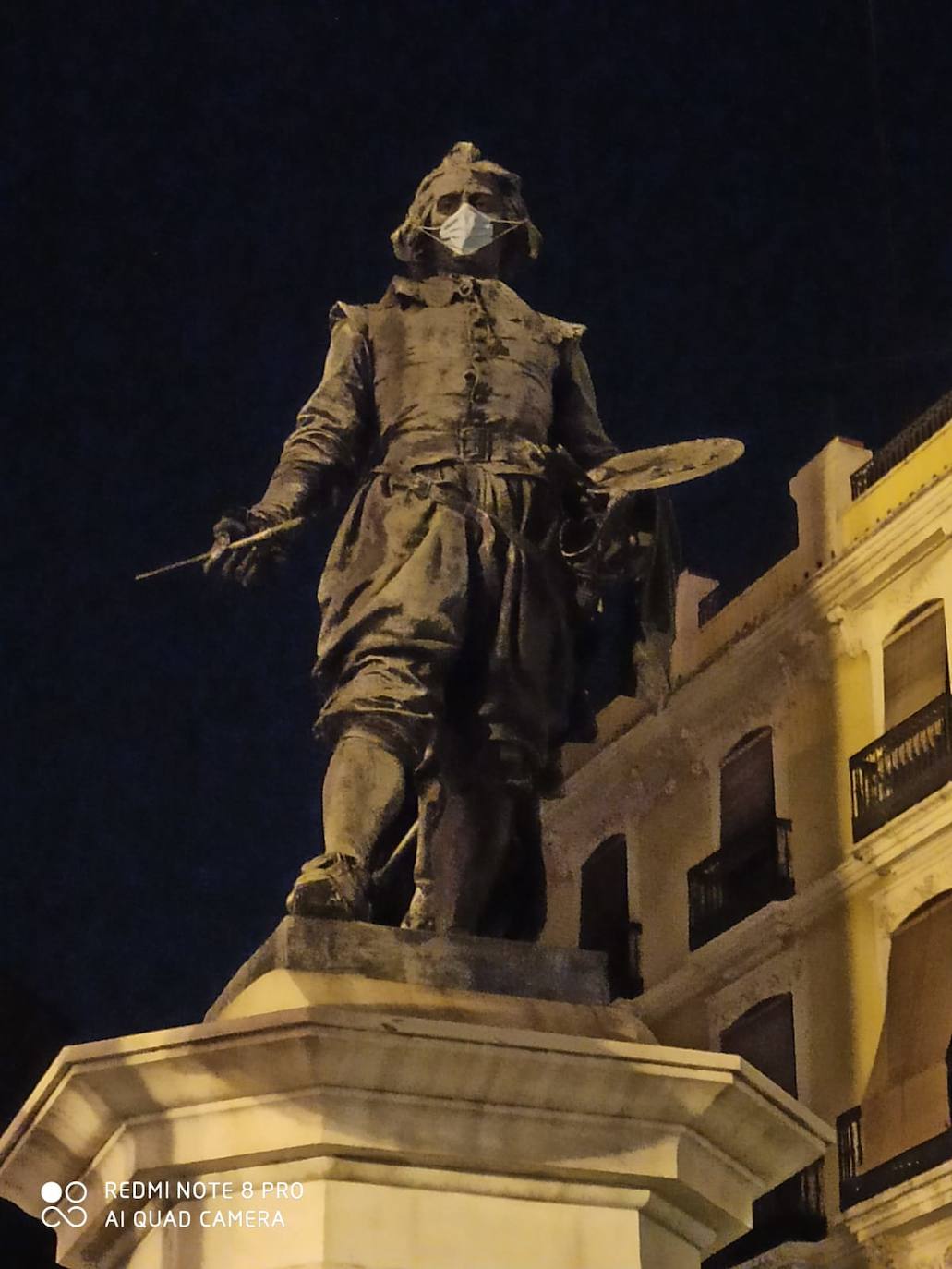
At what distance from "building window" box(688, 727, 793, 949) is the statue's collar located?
14.9m

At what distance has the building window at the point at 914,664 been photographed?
20562 millimetres

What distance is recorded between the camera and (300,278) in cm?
1630

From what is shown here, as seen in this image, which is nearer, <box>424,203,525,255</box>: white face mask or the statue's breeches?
the statue's breeches

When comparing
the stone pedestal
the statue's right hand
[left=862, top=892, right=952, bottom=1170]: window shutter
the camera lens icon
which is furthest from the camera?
[left=862, top=892, right=952, bottom=1170]: window shutter

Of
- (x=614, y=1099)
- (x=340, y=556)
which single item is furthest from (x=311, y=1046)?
(x=340, y=556)

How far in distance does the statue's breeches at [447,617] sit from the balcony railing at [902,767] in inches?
536

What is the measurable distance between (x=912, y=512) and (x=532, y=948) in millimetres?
15663

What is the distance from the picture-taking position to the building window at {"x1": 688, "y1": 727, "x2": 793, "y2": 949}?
2145cm

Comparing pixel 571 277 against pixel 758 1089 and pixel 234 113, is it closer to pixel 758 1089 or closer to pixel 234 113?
pixel 234 113

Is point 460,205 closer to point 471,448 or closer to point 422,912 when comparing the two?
point 471,448

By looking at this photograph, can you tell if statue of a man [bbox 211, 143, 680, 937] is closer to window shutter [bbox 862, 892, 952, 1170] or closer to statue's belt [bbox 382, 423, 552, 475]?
statue's belt [bbox 382, 423, 552, 475]

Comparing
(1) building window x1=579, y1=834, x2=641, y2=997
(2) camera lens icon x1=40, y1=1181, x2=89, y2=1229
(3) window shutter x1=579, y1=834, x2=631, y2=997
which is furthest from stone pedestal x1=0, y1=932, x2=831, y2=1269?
(3) window shutter x1=579, y1=834, x2=631, y2=997

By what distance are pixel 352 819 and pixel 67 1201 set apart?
109 cm

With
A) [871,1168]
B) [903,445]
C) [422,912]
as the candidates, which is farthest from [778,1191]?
[422,912]
